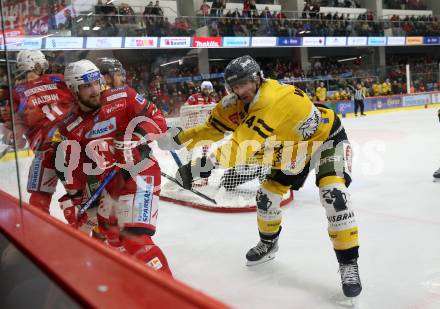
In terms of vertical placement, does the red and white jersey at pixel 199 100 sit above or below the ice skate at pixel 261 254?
above

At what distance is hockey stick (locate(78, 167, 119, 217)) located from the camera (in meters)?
2.02

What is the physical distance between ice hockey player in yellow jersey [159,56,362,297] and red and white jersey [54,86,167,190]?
0.90 feet

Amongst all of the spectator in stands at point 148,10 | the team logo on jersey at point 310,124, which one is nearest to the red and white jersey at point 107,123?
the team logo on jersey at point 310,124

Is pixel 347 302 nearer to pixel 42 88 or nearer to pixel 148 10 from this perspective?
pixel 42 88

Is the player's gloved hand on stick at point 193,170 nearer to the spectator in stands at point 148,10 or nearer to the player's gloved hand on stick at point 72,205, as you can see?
the player's gloved hand on stick at point 72,205

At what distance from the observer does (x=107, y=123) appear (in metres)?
1.98

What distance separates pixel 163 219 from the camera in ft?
11.5

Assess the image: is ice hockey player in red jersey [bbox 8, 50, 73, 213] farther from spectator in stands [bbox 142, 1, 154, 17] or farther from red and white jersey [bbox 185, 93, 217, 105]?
spectator in stands [bbox 142, 1, 154, 17]

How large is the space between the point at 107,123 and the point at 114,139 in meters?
0.09

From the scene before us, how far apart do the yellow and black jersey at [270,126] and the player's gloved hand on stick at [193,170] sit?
8cm

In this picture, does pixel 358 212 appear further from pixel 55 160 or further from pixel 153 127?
pixel 55 160

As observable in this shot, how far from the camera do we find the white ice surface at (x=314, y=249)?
6.30 feet

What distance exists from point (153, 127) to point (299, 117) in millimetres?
636

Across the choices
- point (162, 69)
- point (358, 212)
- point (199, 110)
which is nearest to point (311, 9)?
point (162, 69)
